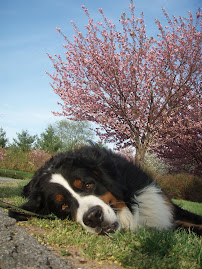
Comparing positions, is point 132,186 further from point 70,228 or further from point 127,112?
point 127,112

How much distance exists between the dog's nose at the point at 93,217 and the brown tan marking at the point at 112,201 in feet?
0.68

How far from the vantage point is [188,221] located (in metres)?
2.82

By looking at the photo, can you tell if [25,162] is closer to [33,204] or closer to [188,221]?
[33,204]

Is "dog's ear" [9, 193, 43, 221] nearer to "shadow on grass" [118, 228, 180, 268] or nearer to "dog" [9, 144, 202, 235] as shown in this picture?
"dog" [9, 144, 202, 235]

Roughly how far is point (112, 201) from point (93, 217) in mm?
334

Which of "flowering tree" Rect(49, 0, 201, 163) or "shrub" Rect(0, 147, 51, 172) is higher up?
"flowering tree" Rect(49, 0, 201, 163)

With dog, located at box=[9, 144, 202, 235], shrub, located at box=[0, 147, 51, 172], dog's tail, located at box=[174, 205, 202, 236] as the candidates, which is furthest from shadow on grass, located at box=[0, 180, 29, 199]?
shrub, located at box=[0, 147, 51, 172]

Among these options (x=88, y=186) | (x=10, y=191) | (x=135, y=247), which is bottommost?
(x=10, y=191)

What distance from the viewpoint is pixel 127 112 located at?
33.5 ft

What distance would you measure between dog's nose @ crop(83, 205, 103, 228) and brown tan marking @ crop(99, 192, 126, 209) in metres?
0.21

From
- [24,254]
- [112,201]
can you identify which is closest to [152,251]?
[112,201]

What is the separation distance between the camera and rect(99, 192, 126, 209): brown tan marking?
2.40 meters

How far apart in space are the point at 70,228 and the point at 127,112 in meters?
8.13

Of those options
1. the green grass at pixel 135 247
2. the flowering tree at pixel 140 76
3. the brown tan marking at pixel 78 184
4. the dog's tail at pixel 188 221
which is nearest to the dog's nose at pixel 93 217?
the green grass at pixel 135 247
